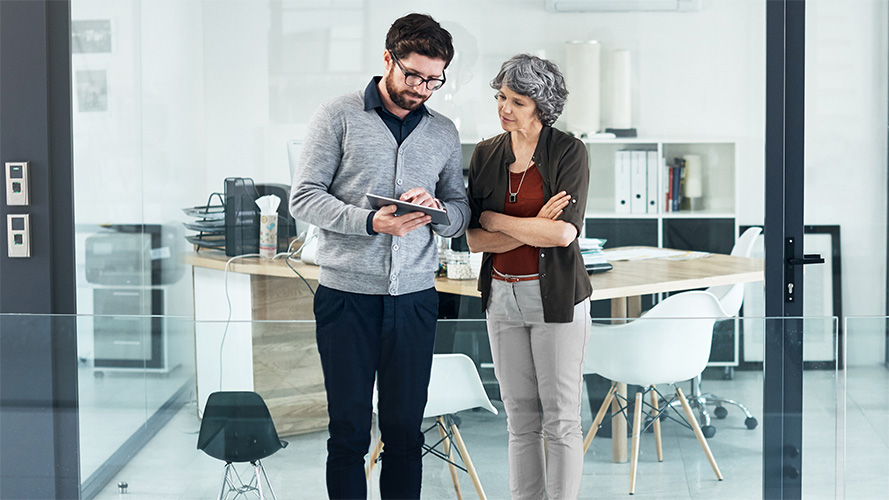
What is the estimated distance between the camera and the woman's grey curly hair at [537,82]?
2297mm

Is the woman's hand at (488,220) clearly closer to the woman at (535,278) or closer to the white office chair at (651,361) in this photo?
the woman at (535,278)

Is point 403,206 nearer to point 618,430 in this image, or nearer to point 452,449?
point 452,449

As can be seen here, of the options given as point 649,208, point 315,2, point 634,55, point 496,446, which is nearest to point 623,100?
point 634,55

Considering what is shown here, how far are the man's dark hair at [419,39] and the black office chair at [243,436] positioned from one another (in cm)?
109

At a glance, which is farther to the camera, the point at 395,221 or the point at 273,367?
the point at 273,367

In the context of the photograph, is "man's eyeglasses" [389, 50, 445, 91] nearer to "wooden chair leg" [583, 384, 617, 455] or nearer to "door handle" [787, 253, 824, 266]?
"wooden chair leg" [583, 384, 617, 455]

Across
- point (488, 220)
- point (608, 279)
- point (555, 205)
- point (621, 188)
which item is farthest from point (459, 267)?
point (555, 205)

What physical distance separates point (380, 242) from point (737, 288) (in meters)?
1.60

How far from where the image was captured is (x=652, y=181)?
10.3 ft

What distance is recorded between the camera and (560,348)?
7.52ft

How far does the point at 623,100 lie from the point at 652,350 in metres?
1.05

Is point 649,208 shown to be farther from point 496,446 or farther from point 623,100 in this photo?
point 496,446

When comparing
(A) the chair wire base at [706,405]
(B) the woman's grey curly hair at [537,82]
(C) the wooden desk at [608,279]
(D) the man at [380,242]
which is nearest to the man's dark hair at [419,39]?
(D) the man at [380,242]

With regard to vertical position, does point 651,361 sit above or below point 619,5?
below
